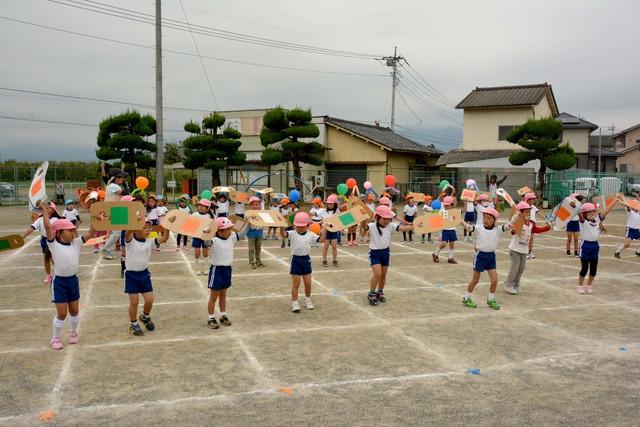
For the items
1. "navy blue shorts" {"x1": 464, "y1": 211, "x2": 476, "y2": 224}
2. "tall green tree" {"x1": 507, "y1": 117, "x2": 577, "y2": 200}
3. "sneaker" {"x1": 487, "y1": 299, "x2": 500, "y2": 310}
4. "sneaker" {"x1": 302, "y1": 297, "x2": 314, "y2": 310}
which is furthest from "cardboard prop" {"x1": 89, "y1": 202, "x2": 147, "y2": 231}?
"tall green tree" {"x1": 507, "y1": 117, "x2": 577, "y2": 200}

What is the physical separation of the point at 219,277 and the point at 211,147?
2587 centimetres

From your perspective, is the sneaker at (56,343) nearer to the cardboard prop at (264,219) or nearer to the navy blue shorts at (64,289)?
the navy blue shorts at (64,289)

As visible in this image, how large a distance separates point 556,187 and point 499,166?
479 cm

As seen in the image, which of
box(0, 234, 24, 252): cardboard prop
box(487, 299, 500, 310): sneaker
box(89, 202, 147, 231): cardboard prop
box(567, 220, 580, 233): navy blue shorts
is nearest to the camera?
box(0, 234, 24, 252): cardboard prop

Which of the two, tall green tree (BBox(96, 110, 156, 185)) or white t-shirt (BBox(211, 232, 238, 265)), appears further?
tall green tree (BBox(96, 110, 156, 185))

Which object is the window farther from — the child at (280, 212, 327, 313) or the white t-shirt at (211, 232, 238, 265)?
the white t-shirt at (211, 232, 238, 265)

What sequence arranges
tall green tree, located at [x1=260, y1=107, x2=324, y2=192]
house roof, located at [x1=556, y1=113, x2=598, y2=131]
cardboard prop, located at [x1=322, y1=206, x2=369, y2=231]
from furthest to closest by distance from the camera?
house roof, located at [x1=556, y1=113, x2=598, y2=131], tall green tree, located at [x1=260, y1=107, x2=324, y2=192], cardboard prop, located at [x1=322, y1=206, x2=369, y2=231]

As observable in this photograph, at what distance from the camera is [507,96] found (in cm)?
3922

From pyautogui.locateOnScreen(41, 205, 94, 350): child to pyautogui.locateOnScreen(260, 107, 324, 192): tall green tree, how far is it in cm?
2513

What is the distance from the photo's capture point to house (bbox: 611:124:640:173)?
183 feet

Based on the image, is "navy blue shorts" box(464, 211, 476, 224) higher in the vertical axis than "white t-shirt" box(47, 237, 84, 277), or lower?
higher

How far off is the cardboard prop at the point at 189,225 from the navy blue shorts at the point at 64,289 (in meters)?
1.52

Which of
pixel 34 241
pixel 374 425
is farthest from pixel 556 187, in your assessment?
pixel 374 425

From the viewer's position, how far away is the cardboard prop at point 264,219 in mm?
8648
